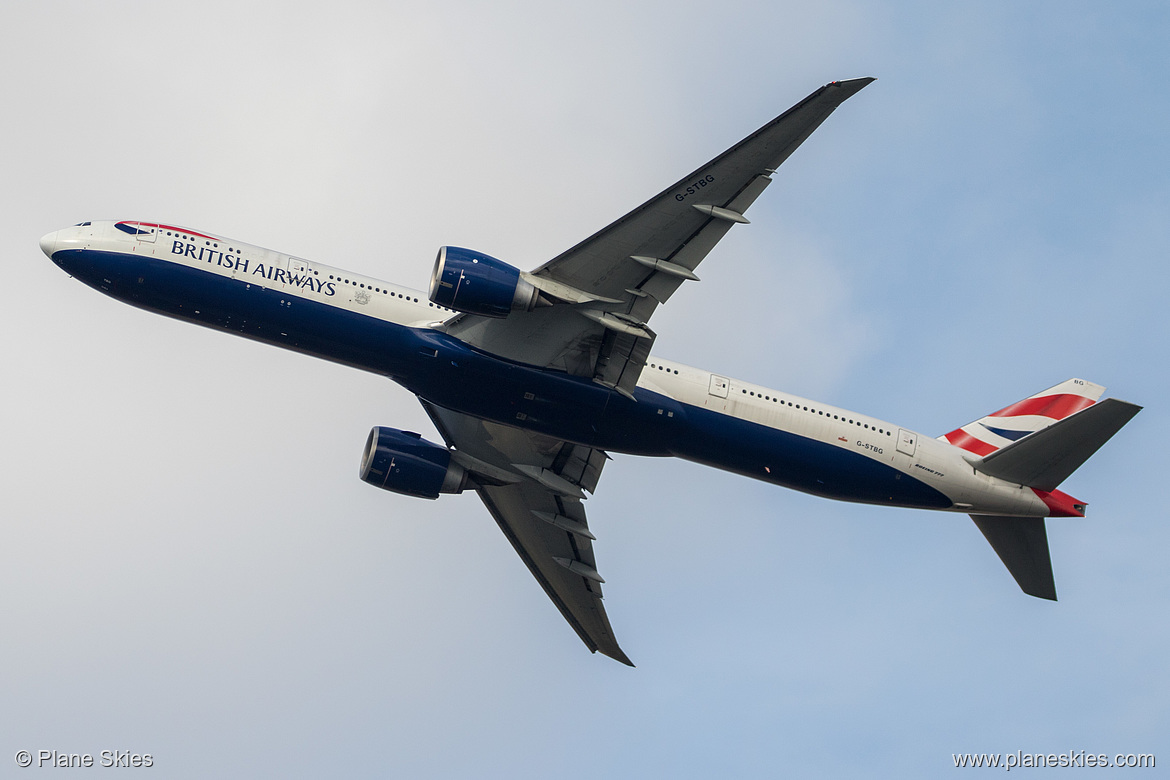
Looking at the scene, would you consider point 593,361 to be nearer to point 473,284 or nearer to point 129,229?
point 473,284

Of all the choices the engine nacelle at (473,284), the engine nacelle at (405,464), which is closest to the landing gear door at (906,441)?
the engine nacelle at (473,284)

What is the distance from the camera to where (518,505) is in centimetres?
4819

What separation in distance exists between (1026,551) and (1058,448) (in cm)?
547

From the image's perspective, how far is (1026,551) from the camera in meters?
43.5

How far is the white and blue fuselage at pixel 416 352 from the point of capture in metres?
37.3

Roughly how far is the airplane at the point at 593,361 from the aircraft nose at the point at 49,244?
0.15 metres

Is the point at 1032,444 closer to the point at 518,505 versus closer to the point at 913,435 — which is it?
the point at 913,435

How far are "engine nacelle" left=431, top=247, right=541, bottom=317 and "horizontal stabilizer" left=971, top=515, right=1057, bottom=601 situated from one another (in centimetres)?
2173

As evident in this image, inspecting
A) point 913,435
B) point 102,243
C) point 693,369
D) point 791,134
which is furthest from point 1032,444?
point 102,243

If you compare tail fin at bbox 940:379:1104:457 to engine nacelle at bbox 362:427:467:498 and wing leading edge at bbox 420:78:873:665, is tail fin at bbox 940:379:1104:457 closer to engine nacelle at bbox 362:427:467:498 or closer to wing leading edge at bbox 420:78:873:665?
wing leading edge at bbox 420:78:873:665

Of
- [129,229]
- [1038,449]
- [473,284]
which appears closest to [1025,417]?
[1038,449]

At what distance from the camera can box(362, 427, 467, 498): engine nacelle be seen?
43.7 metres

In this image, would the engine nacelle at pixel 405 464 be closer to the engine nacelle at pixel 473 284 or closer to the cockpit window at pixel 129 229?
the engine nacelle at pixel 473 284

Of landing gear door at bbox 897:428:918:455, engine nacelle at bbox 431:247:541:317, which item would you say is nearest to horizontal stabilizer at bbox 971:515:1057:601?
landing gear door at bbox 897:428:918:455
